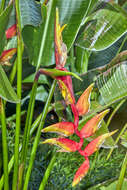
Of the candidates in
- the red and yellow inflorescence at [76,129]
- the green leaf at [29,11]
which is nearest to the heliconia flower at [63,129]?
the red and yellow inflorescence at [76,129]

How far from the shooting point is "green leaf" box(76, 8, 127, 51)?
62 centimetres

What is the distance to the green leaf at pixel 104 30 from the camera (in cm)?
62

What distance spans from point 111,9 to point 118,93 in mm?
216

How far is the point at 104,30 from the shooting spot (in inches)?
25.4

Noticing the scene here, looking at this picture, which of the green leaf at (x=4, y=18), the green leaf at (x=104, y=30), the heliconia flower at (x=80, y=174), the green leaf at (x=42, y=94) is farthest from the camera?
the green leaf at (x=42, y=94)

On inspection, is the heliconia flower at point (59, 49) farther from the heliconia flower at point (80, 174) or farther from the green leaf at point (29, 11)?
the green leaf at point (29, 11)

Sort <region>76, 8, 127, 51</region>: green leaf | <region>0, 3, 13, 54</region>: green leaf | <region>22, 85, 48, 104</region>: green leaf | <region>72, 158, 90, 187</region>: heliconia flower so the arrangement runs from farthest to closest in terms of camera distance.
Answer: <region>22, 85, 48, 104</region>: green leaf → <region>76, 8, 127, 51</region>: green leaf → <region>0, 3, 13, 54</region>: green leaf → <region>72, 158, 90, 187</region>: heliconia flower

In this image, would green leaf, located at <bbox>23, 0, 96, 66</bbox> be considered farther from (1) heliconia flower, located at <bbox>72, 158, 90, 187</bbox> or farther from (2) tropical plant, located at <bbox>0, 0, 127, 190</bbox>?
(1) heliconia flower, located at <bbox>72, 158, 90, 187</bbox>

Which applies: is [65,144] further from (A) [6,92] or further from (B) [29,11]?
(B) [29,11]

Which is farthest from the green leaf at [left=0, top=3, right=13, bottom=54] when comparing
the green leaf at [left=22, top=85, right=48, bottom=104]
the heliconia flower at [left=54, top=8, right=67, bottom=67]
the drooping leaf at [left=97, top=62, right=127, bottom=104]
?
the green leaf at [left=22, top=85, right=48, bottom=104]

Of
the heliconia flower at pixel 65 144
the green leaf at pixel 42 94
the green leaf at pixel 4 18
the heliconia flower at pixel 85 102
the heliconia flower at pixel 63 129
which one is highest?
the green leaf at pixel 4 18

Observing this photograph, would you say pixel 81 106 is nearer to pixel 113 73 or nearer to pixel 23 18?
pixel 113 73

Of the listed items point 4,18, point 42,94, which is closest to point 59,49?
point 4,18

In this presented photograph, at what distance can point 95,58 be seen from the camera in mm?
898
